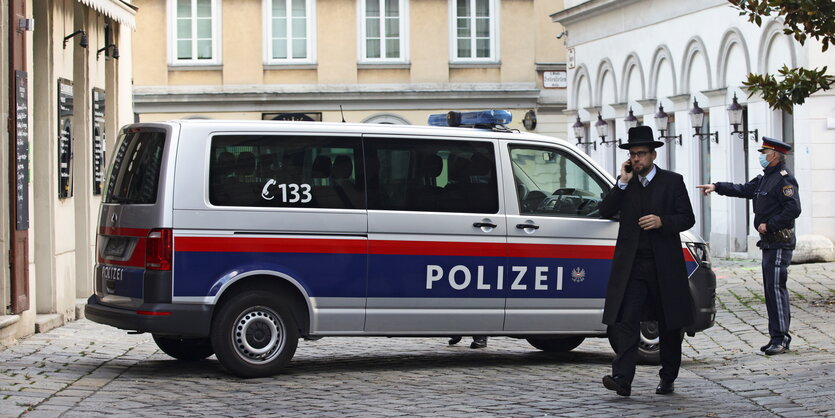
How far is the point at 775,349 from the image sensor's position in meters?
12.7

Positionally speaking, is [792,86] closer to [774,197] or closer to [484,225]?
[774,197]

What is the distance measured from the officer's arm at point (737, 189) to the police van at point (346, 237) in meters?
0.69

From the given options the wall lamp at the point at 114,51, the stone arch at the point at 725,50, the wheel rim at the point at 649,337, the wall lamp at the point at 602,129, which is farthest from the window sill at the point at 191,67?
the wheel rim at the point at 649,337

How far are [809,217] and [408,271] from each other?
14996 mm

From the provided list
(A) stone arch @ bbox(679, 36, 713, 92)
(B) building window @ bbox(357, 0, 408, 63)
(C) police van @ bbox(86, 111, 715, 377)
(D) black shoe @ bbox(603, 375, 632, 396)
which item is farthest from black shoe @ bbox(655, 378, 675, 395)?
(B) building window @ bbox(357, 0, 408, 63)

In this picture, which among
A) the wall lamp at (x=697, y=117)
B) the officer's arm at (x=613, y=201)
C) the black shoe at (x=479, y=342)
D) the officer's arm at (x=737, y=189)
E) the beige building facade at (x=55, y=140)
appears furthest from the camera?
the wall lamp at (x=697, y=117)

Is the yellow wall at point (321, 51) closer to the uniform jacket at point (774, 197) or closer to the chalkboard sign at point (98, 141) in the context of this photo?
the chalkboard sign at point (98, 141)

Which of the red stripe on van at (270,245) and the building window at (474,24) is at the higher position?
the building window at (474,24)

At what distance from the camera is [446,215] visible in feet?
37.6

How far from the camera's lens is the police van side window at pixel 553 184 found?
11.8m

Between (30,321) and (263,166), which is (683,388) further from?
(30,321)

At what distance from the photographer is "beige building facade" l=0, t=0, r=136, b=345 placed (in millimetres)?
13539

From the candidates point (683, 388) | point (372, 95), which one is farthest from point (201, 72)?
point (683, 388)

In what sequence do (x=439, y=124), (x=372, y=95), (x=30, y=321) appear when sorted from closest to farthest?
(x=439, y=124)
(x=30, y=321)
(x=372, y=95)
